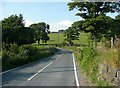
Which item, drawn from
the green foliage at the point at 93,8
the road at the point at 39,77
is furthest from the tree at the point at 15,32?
the road at the point at 39,77

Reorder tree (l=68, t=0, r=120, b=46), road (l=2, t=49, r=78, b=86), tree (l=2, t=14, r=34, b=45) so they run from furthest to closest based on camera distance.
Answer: tree (l=2, t=14, r=34, b=45), tree (l=68, t=0, r=120, b=46), road (l=2, t=49, r=78, b=86)

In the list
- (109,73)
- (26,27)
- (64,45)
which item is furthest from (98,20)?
(64,45)

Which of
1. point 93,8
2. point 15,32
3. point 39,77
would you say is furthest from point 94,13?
point 15,32

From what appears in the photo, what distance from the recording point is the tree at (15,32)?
60.0 metres

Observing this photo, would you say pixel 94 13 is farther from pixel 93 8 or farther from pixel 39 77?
pixel 39 77

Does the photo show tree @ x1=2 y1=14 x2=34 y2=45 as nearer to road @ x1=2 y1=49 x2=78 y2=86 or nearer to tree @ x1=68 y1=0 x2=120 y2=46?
tree @ x1=68 y1=0 x2=120 y2=46

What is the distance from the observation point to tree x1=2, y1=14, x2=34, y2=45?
197 ft

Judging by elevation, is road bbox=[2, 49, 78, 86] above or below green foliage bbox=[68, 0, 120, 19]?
below

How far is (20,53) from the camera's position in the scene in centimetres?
3978

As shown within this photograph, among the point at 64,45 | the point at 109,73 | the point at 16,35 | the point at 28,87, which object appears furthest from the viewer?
the point at 64,45

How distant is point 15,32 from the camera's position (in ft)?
205

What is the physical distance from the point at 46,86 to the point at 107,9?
24.5 metres

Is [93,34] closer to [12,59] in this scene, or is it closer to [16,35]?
[12,59]

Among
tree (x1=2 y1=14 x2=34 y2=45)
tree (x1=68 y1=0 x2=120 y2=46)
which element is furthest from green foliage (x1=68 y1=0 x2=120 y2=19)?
tree (x1=2 y1=14 x2=34 y2=45)
